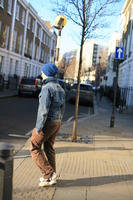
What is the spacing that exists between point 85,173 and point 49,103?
Result: 1.75m

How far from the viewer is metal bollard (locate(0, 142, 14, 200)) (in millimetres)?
3047

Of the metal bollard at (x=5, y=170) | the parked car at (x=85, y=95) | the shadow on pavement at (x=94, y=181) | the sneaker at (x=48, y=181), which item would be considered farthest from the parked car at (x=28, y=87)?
the metal bollard at (x=5, y=170)

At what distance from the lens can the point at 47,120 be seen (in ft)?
15.3

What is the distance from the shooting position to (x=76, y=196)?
446cm

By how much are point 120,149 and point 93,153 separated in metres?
0.99

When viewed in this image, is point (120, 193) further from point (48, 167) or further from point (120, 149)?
point (120, 149)

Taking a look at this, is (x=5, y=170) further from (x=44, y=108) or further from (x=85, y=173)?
(x=85, y=173)

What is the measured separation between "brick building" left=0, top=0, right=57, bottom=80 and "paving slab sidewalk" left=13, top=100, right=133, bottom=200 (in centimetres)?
2462

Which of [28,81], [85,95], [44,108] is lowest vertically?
[85,95]

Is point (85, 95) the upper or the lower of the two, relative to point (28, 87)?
lower

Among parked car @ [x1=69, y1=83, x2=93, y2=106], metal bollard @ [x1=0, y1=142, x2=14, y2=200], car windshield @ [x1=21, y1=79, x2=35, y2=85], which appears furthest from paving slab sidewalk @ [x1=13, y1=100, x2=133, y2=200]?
car windshield @ [x1=21, y1=79, x2=35, y2=85]

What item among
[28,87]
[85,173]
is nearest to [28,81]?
[28,87]

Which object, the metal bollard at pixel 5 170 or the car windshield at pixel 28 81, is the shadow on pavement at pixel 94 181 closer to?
the metal bollard at pixel 5 170

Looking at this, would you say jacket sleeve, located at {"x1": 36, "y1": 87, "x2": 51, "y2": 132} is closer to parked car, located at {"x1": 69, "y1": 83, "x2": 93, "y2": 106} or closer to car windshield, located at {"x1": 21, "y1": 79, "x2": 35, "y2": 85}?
parked car, located at {"x1": 69, "y1": 83, "x2": 93, "y2": 106}
